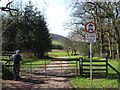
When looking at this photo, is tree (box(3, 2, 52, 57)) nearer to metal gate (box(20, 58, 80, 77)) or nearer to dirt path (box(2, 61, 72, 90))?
metal gate (box(20, 58, 80, 77))

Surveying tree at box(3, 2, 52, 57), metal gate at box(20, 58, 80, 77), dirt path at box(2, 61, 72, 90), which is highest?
tree at box(3, 2, 52, 57)

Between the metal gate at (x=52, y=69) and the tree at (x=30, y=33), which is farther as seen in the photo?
the tree at (x=30, y=33)

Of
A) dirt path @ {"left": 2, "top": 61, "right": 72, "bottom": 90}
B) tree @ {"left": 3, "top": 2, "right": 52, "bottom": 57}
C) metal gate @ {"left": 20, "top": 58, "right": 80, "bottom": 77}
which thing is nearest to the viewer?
dirt path @ {"left": 2, "top": 61, "right": 72, "bottom": 90}

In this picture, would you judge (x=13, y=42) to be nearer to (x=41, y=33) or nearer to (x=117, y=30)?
(x=41, y=33)

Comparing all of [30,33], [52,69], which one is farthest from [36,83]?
[30,33]

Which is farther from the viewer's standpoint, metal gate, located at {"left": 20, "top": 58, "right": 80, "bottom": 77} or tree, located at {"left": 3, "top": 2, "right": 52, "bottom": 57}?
tree, located at {"left": 3, "top": 2, "right": 52, "bottom": 57}

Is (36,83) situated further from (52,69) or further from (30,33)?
(30,33)

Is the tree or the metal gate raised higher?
the tree

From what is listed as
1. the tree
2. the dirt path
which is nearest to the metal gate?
the dirt path

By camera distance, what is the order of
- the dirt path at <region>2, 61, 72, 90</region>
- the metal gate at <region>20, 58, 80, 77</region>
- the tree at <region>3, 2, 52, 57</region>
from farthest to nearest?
the tree at <region>3, 2, 52, 57</region> < the metal gate at <region>20, 58, 80, 77</region> < the dirt path at <region>2, 61, 72, 90</region>

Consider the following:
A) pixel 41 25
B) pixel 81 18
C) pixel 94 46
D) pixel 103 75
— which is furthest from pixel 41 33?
pixel 103 75

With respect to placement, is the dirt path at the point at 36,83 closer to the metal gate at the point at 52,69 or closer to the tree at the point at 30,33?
the metal gate at the point at 52,69

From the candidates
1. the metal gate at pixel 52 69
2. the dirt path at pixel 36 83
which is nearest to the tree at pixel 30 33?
the metal gate at pixel 52 69

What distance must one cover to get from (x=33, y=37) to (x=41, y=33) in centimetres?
212
